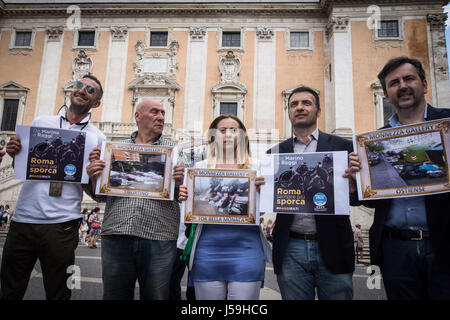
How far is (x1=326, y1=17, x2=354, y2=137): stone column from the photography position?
1812 centimetres

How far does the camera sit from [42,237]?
2566mm

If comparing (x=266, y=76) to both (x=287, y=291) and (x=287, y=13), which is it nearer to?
(x=287, y=13)

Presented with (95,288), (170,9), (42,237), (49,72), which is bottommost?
(95,288)

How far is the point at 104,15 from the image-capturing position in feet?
67.8

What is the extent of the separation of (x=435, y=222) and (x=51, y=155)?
9.97 feet

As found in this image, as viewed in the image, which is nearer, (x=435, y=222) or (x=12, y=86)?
(x=435, y=222)

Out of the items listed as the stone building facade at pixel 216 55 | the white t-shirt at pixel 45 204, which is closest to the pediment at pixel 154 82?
the stone building facade at pixel 216 55

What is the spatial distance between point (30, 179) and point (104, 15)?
2164cm

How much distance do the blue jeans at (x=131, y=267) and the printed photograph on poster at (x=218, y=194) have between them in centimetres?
39

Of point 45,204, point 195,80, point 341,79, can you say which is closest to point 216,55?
point 195,80

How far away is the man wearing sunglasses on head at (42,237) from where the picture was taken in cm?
254

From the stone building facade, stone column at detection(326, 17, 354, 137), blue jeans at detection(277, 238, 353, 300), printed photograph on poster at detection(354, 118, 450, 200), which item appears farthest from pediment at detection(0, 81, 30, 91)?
printed photograph on poster at detection(354, 118, 450, 200)

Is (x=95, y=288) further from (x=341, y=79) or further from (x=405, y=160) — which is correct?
(x=341, y=79)

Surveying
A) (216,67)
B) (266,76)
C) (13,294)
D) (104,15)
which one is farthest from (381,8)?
(13,294)
